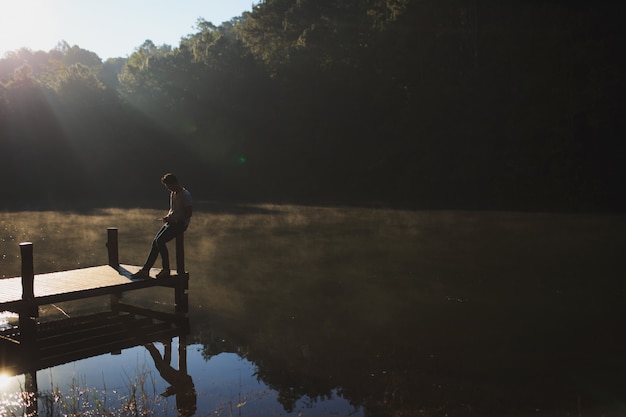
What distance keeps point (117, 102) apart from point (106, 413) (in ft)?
169

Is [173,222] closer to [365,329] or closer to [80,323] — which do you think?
[80,323]

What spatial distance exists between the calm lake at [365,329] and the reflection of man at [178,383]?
1.8 inches

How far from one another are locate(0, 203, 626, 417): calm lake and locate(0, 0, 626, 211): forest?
2036 centimetres

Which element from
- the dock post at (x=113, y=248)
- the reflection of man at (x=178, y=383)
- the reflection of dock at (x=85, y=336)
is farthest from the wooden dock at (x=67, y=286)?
the reflection of man at (x=178, y=383)

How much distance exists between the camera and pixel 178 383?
340 inches

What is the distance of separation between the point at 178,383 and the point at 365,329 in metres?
3.83

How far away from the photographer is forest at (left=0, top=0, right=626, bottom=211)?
136 ft

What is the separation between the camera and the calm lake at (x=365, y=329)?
8016mm

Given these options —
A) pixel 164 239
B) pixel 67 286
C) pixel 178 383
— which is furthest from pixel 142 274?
pixel 178 383

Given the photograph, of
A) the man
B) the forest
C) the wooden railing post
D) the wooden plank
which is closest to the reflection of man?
the wooden plank

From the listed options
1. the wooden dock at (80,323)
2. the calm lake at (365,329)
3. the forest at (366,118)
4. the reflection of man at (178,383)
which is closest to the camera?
the reflection of man at (178,383)

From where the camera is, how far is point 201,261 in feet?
59.9

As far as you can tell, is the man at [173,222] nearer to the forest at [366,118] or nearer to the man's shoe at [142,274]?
the man's shoe at [142,274]

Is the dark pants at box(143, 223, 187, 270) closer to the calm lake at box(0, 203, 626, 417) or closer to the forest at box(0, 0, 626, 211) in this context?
the calm lake at box(0, 203, 626, 417)
